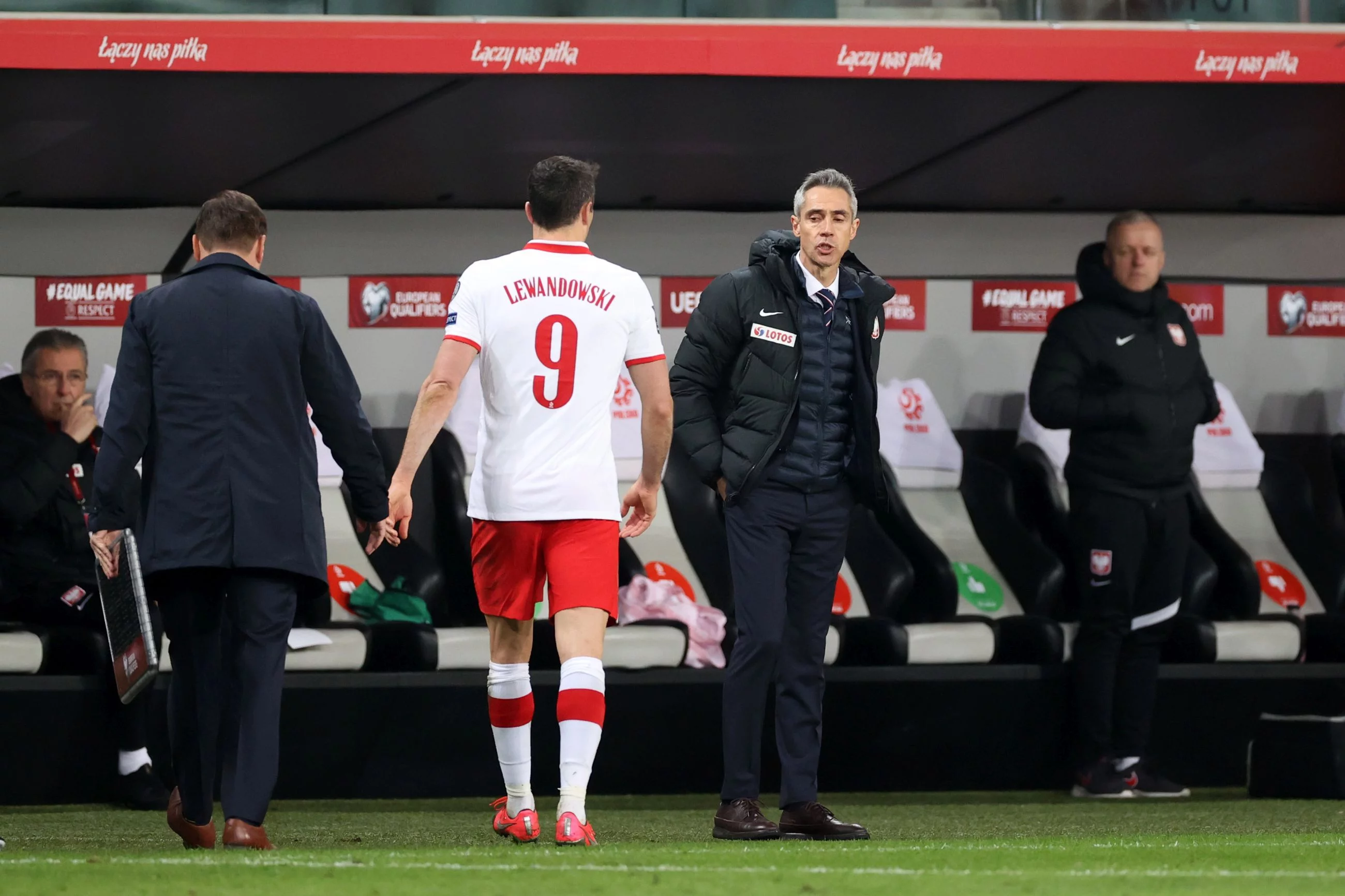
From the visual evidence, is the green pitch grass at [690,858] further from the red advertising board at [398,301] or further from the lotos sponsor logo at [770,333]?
the red advertising board at [398,301]

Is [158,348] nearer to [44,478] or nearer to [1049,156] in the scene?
[44,478]

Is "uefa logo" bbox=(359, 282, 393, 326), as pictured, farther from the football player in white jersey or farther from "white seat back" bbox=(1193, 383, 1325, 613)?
"white seat back" bbox=(1193, 383, 1325, 613)

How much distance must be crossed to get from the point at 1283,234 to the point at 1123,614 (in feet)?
7.53

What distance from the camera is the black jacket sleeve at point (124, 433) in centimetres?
412

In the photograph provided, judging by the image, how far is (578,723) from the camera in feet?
13.6

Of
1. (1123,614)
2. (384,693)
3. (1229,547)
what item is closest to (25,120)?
(384,693)

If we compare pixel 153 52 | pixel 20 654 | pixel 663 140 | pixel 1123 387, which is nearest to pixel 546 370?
pixel 153 52

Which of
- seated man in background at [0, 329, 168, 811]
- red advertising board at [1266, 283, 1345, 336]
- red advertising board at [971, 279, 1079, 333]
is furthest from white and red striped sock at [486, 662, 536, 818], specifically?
red advertising board at [1266, 283, 1345, 336]

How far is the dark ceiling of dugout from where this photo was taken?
6395 mm

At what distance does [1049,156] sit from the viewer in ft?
23.7

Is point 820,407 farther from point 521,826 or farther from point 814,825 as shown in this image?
point 521,826

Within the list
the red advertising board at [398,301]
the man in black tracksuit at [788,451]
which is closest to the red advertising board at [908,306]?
the red advertising board at [398,301]

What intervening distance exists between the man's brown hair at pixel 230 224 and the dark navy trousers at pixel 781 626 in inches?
52.3

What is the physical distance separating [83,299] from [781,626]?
3621 mm
